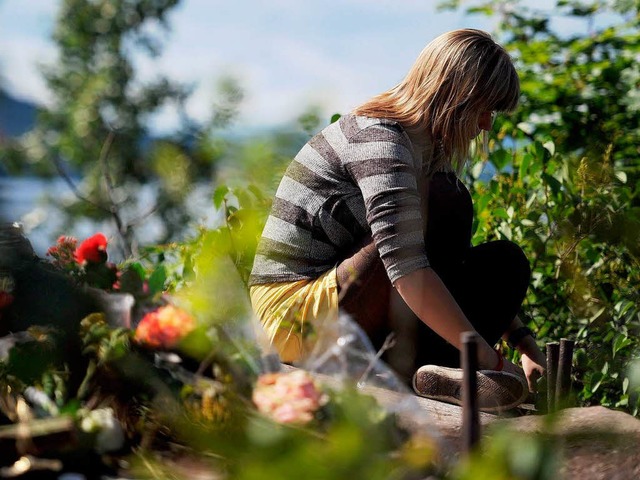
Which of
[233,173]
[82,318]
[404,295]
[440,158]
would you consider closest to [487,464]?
[233,173]

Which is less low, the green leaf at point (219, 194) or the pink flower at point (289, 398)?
the green leaf at point (219, 194)

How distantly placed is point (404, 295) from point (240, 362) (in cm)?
86

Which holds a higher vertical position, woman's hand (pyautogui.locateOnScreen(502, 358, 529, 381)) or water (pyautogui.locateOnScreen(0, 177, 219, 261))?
water (pyautogui.locateOnScreen(0, 177, 219, 261))

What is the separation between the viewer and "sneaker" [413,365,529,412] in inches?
81.4

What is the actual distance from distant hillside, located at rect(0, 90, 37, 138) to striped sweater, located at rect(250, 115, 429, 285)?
1035mm

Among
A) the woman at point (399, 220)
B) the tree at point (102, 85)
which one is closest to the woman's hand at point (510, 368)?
the woman at point (399, 220)

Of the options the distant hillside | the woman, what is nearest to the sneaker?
the woman

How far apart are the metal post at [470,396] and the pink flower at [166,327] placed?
1.21ft

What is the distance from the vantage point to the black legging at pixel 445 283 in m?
2.15

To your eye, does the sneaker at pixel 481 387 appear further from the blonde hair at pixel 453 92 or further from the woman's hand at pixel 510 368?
the blonde hair at pixel 453 92

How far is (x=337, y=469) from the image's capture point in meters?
0.79

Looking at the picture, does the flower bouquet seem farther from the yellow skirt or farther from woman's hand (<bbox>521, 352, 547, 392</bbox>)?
woman's hand (<bbox>521, 352, 547, 392</bbox>)

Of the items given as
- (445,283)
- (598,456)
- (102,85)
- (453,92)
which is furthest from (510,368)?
(102,85)

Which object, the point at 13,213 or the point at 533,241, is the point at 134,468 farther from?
the point at 533,241
